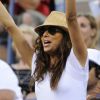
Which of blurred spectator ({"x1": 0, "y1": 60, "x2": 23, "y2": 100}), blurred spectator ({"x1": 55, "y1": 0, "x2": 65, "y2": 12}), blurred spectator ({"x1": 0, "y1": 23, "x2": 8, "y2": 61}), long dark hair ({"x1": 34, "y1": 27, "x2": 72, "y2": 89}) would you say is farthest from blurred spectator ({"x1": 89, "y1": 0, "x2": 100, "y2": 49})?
long dark hair ({"x1": 34, "y1": 27, "x2": 72, "y2": 89})

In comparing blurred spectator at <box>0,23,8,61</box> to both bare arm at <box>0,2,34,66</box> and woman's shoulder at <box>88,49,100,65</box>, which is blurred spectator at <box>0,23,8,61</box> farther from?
bare arm at <box>0,2,34,66</box>

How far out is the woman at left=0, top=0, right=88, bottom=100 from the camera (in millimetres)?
4500

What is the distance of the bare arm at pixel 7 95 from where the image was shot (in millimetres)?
4953

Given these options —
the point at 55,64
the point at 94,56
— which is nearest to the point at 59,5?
the point at 94,56

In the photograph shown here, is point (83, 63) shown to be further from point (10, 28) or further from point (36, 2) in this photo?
point (36, 2)

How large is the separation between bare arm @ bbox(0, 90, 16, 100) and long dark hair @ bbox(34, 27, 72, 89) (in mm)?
322

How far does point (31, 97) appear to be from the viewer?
6.59 metres

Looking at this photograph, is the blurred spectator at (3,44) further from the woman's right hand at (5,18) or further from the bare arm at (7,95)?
the bare arm at (7,95)

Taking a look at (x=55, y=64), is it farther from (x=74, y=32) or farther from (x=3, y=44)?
(x=3, y=44)

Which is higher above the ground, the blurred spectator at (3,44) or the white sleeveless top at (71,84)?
the white sleeveless top at (71,84)

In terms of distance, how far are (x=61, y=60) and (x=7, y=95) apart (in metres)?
0.64

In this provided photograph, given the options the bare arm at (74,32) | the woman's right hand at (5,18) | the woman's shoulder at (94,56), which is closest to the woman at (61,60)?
the bare arm at (74,32)

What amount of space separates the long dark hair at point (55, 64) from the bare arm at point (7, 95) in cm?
32

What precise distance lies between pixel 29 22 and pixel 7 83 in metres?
3.95
